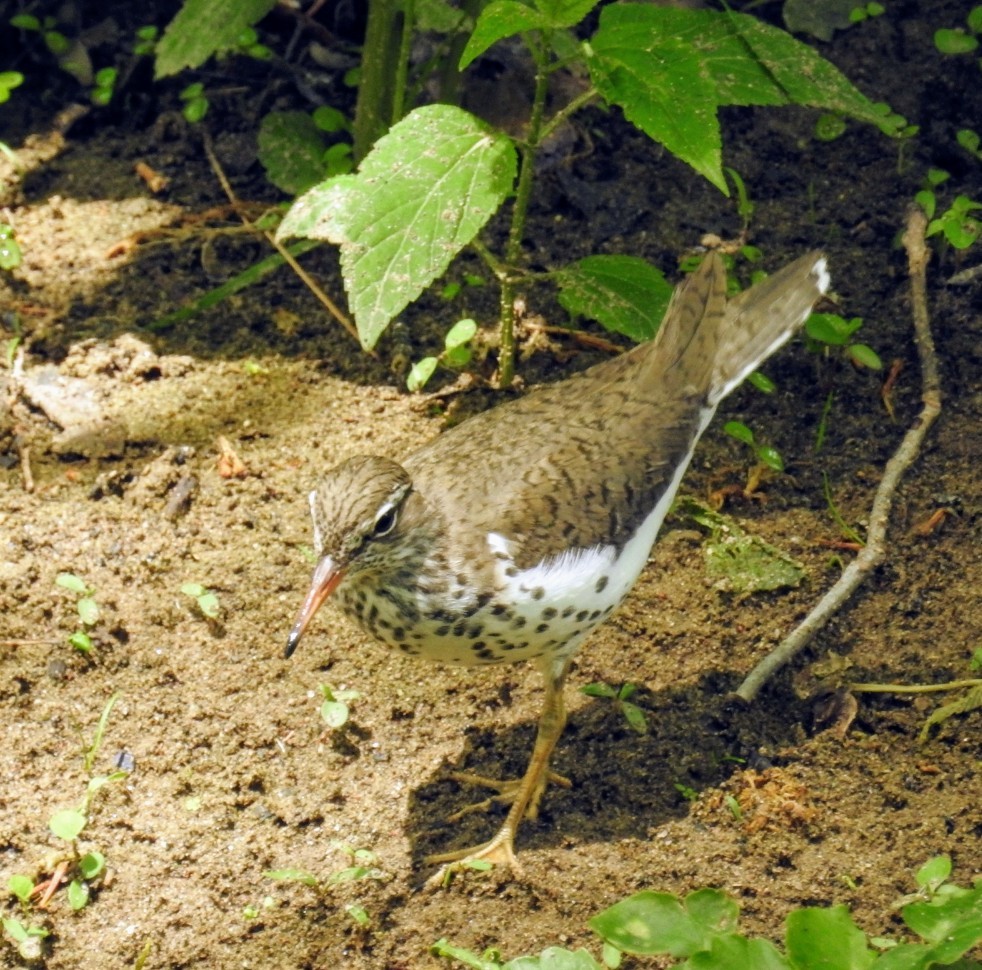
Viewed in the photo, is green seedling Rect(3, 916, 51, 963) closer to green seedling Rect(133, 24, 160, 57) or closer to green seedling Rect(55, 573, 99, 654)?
green seedling Rect(55, 573, 99, 654)

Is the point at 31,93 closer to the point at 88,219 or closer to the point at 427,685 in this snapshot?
the point at 88,219

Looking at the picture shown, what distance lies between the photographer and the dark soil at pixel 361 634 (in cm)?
420

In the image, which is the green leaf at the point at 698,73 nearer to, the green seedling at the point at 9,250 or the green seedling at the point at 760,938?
the green seedling at the point at 760,938

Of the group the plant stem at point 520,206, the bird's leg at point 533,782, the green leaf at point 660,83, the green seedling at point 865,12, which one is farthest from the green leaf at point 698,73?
the green seedling at point 865,12

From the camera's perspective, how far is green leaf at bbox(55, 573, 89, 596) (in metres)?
4.93

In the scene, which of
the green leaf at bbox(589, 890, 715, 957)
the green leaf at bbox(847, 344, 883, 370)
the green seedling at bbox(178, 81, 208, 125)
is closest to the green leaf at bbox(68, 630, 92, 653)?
the green leaf at bbox(589, 890, 715, 957)

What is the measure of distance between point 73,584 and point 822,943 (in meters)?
2.82

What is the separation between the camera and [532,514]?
428 centimetres

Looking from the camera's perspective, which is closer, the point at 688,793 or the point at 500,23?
the point at 500,23

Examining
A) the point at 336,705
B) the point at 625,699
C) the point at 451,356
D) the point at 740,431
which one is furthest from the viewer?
the point at 451,356

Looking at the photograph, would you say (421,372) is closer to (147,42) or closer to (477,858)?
(477,858)

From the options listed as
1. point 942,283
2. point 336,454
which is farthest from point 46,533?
point 942,283

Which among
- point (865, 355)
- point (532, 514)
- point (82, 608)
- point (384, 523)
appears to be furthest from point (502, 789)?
point (865, 355)

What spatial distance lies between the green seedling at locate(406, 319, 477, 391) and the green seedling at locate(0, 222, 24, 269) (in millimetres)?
1793
